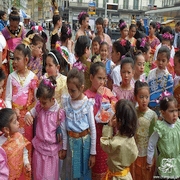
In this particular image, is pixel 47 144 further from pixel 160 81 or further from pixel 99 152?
pixel 160 81

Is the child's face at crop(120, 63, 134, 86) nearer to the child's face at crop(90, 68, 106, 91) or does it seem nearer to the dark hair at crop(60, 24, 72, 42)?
the child's face at crop(90, 68, 106, 91)

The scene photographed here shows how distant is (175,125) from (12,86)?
179 cm

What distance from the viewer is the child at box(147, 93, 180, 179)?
9.13 feet

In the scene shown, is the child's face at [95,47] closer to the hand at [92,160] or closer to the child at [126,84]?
the child at [126,84]

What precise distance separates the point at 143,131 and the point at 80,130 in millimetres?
682

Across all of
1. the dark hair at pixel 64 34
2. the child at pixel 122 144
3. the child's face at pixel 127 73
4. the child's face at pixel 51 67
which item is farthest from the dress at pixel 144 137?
the dark hair at pixel 64 34

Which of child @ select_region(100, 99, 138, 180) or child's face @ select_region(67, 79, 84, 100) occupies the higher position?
child's face @ select_region(67, 79, 84, 100)

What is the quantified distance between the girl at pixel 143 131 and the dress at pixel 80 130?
1.69 ft

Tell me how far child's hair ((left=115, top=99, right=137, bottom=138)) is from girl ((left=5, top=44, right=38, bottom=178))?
122 cm

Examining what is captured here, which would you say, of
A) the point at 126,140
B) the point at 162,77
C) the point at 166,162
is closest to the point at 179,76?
the point at 162,77

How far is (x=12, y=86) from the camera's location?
3.25m

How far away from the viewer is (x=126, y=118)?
2426 mm

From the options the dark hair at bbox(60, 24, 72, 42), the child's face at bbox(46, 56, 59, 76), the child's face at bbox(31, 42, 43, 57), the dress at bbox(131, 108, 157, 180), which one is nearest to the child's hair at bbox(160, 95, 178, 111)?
the dress at bbox(131, 108, 157, 180)

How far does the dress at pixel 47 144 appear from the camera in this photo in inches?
113
